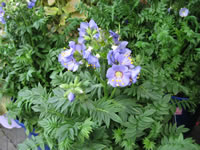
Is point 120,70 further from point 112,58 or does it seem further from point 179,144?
point 179,144

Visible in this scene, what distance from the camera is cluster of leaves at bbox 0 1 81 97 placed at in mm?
1543

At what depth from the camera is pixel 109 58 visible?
87cm

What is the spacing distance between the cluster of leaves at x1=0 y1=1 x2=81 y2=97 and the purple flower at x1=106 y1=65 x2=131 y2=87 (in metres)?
0.79

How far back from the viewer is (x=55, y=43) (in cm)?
187

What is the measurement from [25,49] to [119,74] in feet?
3.30

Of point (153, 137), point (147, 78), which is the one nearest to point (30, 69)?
point (147, 78)

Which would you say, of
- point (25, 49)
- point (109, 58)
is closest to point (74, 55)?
point (109, 58)

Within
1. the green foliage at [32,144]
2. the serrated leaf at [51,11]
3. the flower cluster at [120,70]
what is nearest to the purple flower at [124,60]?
the flower cluster at [120,70]

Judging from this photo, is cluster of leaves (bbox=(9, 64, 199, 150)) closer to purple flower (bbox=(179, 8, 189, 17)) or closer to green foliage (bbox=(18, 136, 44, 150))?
green foliage (bbox=(18, 136, 44, 150))

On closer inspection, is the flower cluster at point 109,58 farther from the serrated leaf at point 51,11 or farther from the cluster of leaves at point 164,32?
the serrated leaf at point 51,11

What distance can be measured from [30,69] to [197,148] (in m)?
1.23

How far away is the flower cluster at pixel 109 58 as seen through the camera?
2.82 feet

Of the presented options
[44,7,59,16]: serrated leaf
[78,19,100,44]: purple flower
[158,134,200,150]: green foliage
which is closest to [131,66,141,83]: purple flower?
[78,19,100,44]: purple flower

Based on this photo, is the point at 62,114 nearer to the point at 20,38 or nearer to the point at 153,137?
the point at 153,137
